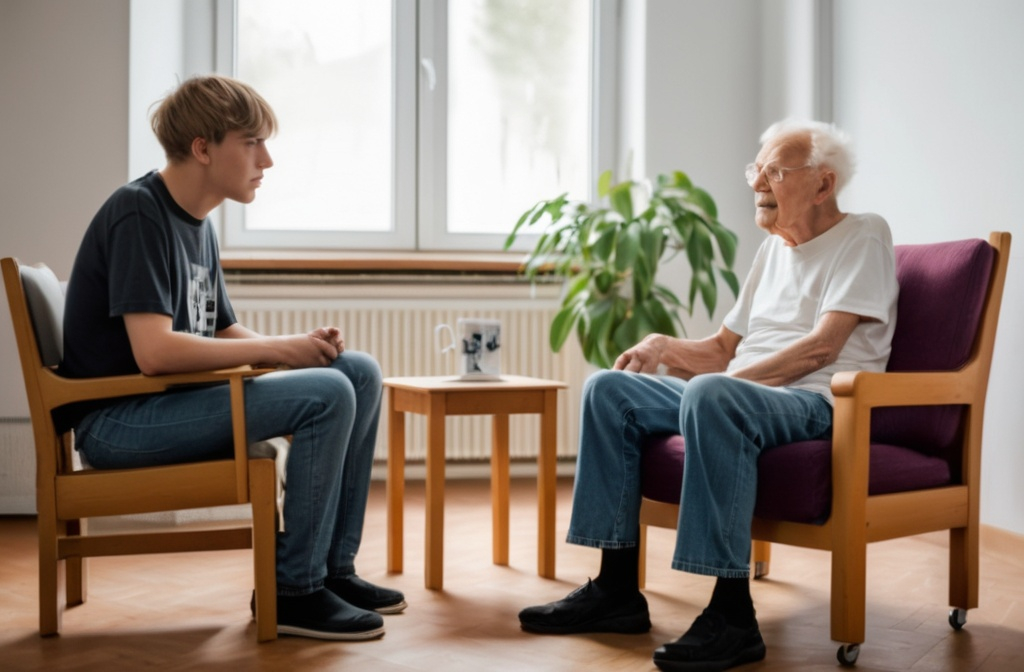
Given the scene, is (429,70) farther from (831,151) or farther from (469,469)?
Result: (831,151)

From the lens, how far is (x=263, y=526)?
2.03 m

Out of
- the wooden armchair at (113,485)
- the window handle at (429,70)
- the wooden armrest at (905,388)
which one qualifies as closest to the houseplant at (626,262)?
the window handle at (429,70)

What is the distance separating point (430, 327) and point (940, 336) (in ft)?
7.28

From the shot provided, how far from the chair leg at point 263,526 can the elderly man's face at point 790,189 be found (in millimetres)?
1166

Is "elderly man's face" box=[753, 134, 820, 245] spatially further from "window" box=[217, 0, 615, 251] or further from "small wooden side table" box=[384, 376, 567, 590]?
"window" box=[217, 0, 615, 251]

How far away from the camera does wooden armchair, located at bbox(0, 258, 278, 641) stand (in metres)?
2.02

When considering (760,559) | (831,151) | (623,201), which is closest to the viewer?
→ (831,151)

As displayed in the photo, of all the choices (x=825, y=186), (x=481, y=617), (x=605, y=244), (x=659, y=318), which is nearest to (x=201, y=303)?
(x=481, y=617)

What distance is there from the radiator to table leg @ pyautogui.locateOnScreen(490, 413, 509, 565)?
1221 millimetres

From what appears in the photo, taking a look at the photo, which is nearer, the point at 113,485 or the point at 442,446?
the point at 113,485

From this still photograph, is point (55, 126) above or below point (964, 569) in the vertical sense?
above

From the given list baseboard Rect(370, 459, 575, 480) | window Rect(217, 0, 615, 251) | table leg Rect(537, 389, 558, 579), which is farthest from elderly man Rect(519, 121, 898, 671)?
window Rect(217, 0, 615, 251)

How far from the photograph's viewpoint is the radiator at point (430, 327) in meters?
3.99

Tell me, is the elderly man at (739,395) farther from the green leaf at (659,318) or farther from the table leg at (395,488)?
the green leaf at (659,318)
